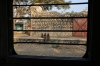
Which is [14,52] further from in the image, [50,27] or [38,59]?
[50,27]

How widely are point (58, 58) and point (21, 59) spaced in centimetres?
39

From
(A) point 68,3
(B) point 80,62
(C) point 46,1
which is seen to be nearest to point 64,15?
(A) point 68,3

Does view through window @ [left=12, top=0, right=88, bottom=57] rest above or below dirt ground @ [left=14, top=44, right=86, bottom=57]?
above

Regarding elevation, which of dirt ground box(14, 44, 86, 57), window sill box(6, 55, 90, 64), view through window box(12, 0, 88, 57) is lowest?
window sill box(6, 55, 90, 64)

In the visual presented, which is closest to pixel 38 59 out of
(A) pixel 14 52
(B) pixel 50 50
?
(B) pixel 50 50

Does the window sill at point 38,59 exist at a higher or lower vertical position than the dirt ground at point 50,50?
lower

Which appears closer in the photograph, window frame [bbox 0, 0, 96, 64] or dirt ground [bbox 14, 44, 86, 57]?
window frame [bbox 0, 0, 96, 64]

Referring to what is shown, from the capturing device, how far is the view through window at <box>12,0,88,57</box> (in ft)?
5.17

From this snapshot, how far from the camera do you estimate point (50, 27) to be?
5.32ft

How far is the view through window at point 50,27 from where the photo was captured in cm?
158

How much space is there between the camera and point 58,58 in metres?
1.55
